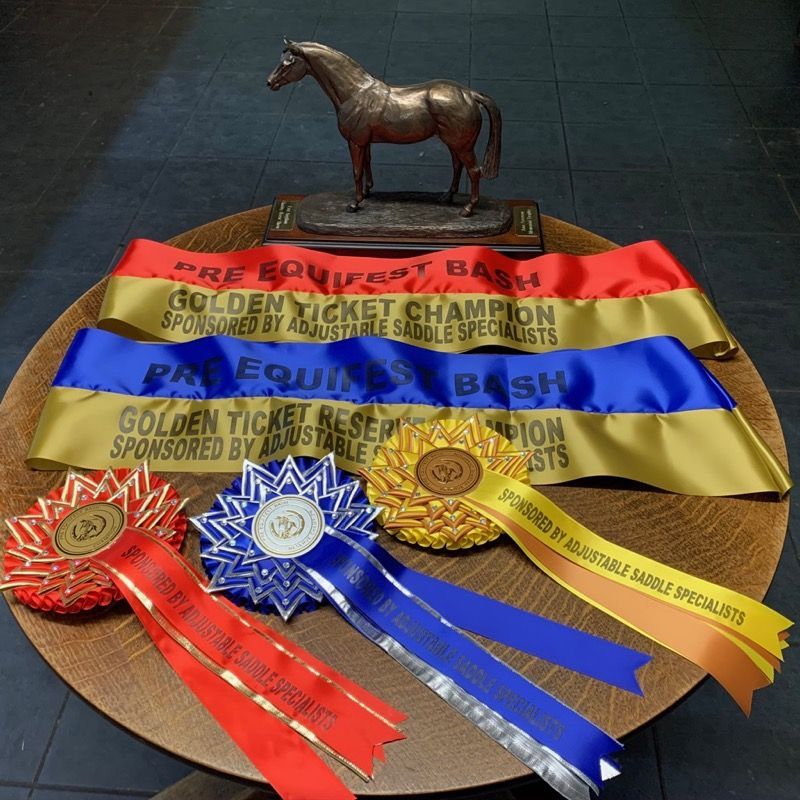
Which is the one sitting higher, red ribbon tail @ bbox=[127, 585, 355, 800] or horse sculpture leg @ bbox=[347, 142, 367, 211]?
horse sculpture leg @ bbox=[347, 142, 367, 211]

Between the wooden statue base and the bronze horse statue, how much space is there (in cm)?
9

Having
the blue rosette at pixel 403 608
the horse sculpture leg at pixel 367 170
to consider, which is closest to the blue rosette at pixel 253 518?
the blue rosette at pixel 403 608

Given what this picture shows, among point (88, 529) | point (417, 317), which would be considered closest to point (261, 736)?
point (88, 529)

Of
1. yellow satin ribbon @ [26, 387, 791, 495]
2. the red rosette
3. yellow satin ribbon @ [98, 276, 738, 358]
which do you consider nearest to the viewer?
the red rosette

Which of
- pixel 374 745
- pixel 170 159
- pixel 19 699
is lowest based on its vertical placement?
pixel 19 699

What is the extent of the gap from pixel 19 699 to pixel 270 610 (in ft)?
2.82

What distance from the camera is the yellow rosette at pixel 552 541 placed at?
2.44ft

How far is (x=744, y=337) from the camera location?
6.59 feet

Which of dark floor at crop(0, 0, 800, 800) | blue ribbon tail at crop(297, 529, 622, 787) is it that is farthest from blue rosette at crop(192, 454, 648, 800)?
dark floor at crop(0, 0, 800, 800)

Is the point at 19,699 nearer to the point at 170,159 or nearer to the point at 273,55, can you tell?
the point at 170,159

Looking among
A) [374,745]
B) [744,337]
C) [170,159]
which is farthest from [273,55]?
[374,745]

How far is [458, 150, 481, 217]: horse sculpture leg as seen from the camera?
1207 millimetres

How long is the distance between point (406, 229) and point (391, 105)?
0.19 metres

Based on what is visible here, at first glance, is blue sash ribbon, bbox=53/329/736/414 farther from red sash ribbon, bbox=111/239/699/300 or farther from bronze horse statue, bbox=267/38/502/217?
bronze horse statue, bbox=267/38/502/217
